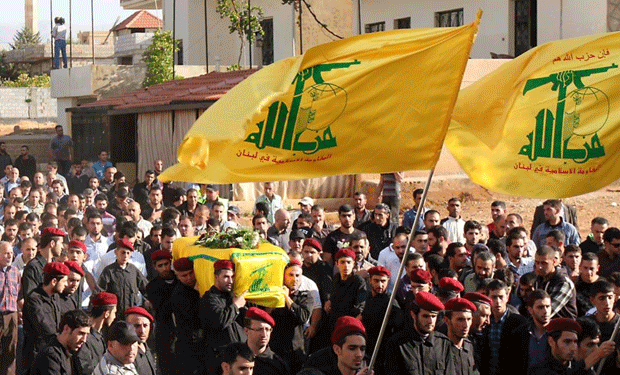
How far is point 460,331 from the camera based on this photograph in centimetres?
879

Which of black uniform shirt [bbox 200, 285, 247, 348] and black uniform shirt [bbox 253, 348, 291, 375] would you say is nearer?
black uniform shirt [bbox 253, 348, 291, 375]

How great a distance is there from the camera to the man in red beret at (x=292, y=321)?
10.7 meters

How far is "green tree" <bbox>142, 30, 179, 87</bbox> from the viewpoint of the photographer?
31891 millimetres

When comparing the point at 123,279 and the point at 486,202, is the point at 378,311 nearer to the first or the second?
the point at 123,279

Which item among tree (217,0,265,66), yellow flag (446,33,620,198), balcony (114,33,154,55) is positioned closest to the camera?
yellow flag (446,33,620,198)

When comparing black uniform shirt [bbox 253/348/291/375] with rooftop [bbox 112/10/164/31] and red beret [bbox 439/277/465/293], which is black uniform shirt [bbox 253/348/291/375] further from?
rooftop [bbox 112/10/164/31]

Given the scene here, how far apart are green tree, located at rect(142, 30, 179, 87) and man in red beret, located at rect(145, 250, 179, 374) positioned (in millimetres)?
20865

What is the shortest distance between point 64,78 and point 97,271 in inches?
859

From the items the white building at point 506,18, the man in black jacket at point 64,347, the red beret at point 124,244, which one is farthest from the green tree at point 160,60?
the man in black jacket at point 64,347

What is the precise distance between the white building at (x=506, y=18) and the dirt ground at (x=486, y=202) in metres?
3.83

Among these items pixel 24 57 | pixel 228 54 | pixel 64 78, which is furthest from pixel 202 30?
pixel 24 57

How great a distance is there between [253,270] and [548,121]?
3788mm

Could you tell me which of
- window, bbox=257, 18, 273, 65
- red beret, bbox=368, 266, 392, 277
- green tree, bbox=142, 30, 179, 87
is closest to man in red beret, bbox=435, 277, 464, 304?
red beret, bbox=368, 266, 392, 277

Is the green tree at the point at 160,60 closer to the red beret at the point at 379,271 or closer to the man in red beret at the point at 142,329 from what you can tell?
the red beret at the point at 379,271
